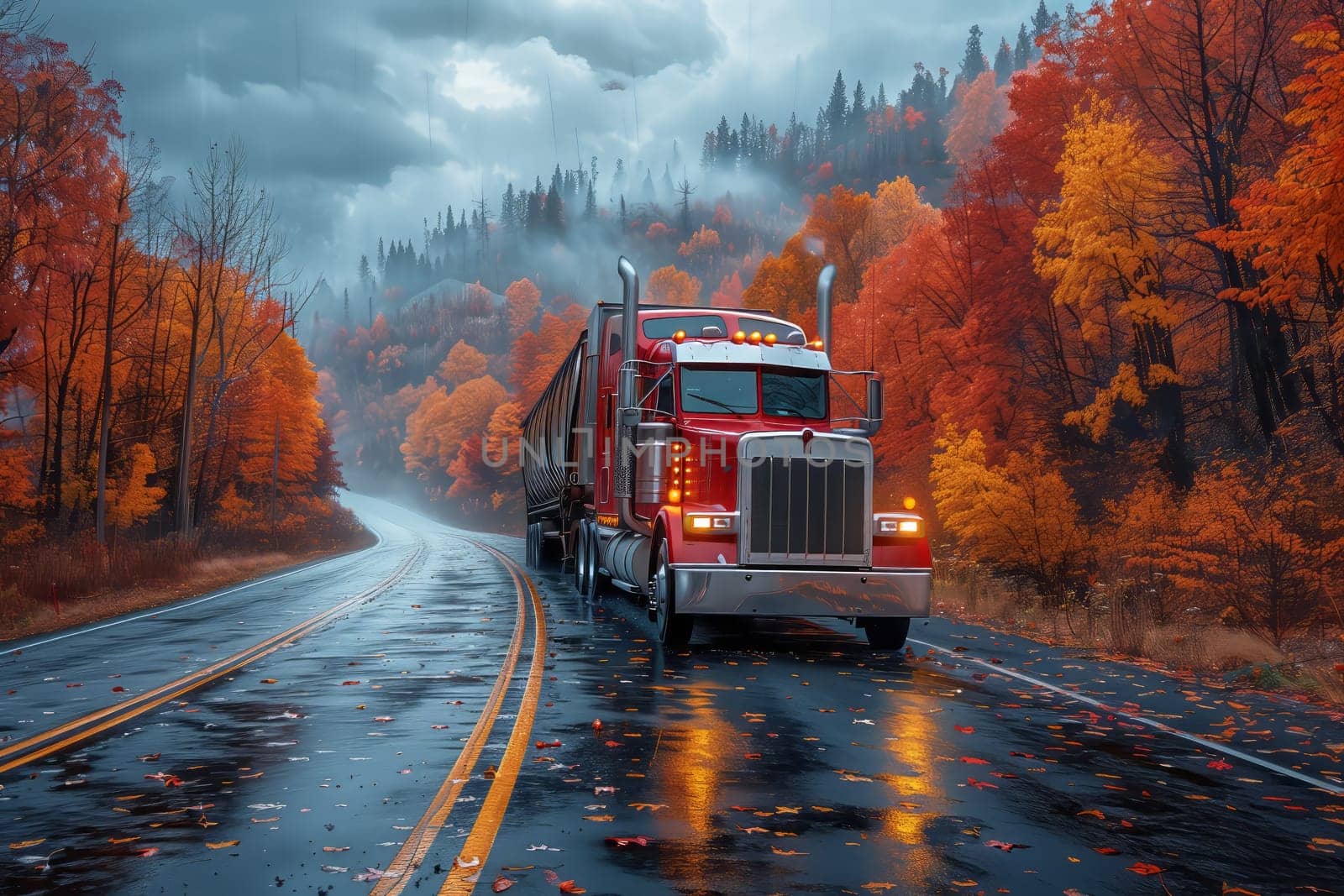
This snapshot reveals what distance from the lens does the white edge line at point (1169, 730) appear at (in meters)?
8.01

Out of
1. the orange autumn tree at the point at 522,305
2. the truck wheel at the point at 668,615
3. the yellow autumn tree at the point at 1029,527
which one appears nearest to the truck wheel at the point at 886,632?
the truck wheel at the point at 668,615

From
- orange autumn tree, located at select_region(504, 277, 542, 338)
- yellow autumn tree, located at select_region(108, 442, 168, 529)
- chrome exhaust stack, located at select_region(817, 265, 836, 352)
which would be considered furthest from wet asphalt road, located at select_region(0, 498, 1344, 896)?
orange autumn tree, located at select_region(504, 277, 542, 338)

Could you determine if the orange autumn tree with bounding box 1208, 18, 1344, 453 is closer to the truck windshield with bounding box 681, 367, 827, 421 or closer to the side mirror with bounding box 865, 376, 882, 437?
the side mirror with bounding box 865, 376, 882, 437

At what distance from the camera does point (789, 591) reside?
13727 millimetres

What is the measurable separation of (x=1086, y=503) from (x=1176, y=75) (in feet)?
32.9

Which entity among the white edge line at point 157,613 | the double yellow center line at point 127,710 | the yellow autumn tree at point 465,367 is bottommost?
the white edge line at point 157,613

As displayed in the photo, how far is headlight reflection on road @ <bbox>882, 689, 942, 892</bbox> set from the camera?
5734 mm

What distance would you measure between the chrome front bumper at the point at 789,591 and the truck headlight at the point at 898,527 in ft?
1.65

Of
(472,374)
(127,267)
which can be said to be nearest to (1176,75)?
(127,267)

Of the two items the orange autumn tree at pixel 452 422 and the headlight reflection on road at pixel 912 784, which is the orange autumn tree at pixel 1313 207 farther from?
the orange autumn tree at pixel 452 422

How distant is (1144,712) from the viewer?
10.7 m

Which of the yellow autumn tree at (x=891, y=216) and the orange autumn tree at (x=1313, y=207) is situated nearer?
the orange autumn tree at (x=1313, y=207)

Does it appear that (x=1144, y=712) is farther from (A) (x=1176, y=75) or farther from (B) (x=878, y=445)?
(B) (x=878, y=445)

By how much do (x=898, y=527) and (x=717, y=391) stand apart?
3.20 metres
